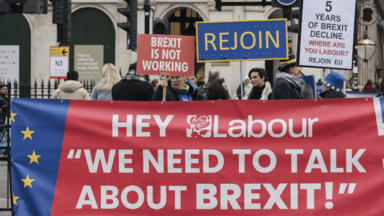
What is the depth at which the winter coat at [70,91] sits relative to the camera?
8133 mm

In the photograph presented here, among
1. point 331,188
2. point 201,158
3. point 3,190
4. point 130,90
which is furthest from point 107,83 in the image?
point 331,188

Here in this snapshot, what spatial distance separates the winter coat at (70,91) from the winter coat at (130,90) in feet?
2.06

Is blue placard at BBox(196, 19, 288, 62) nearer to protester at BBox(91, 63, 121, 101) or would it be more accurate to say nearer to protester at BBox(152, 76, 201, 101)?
protester at BBox(152, 76, 201, 101)

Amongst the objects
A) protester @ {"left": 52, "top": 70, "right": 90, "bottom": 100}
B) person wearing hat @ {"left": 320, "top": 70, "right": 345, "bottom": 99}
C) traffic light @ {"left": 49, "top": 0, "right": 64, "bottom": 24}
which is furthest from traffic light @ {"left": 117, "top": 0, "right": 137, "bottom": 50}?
person wearing hat @ {"left": 320, "top": 70, "right": 345, "bottom": 99}

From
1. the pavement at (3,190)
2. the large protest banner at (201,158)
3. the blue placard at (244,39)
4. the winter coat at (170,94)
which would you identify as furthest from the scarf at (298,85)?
the pavement at (3,190)

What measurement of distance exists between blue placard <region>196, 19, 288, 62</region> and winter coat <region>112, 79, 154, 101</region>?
1287mm

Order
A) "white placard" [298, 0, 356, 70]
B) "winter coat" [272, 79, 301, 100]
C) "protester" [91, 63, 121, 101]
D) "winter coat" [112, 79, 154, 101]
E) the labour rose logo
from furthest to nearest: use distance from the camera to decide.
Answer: "protester" [91, 63, 121, 101] < "winter coat" [112, 79, 154, 101] < "white placard" [298, 0, 356, 70] < "winter coat" [272, 79, 301, 100] < the labour rose logo

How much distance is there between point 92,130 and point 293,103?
1935 mm

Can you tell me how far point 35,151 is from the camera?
15.6ft

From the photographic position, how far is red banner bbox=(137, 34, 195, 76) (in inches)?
259

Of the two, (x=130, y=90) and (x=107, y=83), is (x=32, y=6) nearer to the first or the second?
(x=107, y=83)

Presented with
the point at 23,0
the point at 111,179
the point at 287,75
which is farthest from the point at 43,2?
the point at 111,179

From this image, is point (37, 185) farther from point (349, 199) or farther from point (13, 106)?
point (349, 199)

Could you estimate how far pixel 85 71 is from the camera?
23.1 m
